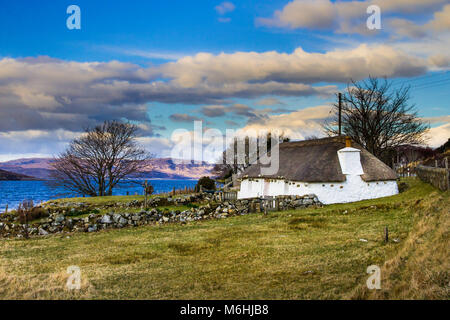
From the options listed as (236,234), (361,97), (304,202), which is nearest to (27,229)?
(236,234)

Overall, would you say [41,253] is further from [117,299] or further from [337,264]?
[337,264]

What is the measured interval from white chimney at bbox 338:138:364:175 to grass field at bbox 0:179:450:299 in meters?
7.74

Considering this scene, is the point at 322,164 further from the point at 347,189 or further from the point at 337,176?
the point at 347,189

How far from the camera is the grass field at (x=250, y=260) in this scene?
842 centimetres

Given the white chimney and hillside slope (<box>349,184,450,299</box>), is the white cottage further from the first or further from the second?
hillside slope (<box>349,184,450,299</box>)

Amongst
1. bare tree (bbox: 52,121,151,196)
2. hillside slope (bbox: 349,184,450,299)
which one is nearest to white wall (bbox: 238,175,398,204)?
hillside slope (bbox: 349,184,450,299)

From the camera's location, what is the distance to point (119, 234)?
773 inches

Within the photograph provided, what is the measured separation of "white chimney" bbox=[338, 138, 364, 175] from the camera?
2778 centimetres

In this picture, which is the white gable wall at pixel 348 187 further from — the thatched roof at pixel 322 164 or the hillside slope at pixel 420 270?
the hillside slope at pixel 420 270

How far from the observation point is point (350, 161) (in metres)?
28.0

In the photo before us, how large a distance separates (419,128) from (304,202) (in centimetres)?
2551

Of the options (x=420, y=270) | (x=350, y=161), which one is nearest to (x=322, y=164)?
(x=350, y=161)

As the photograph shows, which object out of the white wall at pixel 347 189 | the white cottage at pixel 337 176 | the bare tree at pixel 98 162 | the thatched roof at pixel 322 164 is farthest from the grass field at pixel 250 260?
the bare tree at pixel 98 162
